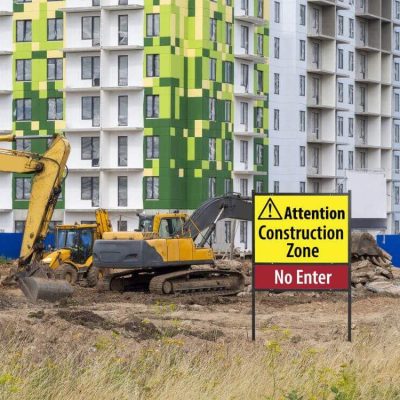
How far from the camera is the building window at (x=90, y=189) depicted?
3447 inches

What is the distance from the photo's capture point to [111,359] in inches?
786

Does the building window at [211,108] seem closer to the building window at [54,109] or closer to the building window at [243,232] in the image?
the building window at [243,232]

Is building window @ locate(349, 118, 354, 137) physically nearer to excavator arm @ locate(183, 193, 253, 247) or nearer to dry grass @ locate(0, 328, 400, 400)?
excavator arm @ locate(183, 193, 253, 247)

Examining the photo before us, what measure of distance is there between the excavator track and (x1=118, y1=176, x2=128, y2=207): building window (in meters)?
39.4

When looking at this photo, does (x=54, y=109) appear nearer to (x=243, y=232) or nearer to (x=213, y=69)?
(x=213, y=69)

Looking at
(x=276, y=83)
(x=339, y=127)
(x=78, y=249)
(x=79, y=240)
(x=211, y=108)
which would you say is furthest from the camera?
(x=339, y=127)

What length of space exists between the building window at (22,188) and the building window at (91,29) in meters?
9.72

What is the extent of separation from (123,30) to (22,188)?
1179 centimetres

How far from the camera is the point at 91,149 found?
87750 millimetres

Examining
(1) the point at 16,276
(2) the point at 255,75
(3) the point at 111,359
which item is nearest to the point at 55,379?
(3) the point at 111,359

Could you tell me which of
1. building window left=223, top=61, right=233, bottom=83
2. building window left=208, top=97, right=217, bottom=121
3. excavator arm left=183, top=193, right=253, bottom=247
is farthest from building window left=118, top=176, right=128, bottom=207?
excavator arm left=183, top=193, right=253, bottom=247

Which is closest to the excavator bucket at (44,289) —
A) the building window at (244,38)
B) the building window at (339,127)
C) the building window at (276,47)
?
the building window at (244,38)

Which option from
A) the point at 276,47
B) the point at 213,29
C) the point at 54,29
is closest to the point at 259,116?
the point at 276,47

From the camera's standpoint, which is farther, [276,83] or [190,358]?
[276,83]
